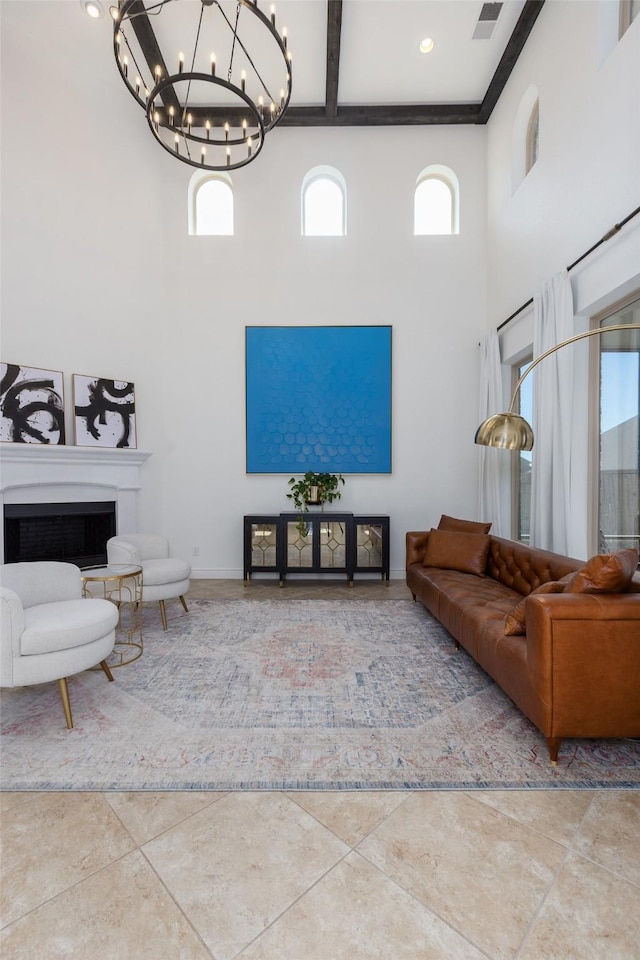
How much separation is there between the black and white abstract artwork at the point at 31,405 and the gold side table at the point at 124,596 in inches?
68.2

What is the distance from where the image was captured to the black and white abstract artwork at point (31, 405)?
418 cm

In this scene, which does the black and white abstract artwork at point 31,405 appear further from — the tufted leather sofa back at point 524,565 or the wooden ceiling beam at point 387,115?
the tufted leather sofa back at point 524,565

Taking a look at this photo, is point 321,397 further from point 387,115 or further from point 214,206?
point 387,115

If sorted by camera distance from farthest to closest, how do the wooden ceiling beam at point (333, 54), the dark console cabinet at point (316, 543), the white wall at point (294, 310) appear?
the white wall at point (294, 310)
the dark console cabinet at point (316, 543)
the wooden ceiling beam at point (333, 54)

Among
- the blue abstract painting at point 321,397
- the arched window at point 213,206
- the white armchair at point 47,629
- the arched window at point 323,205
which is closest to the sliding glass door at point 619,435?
the blue abstract painting at point 321,397

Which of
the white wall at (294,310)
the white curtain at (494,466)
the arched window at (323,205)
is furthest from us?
the arched window at (323,205)

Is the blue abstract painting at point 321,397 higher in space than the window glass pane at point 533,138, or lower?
lower

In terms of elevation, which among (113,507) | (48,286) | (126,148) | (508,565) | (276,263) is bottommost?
(508,565)

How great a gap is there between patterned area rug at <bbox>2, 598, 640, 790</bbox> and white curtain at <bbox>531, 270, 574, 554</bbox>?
126 centimetres

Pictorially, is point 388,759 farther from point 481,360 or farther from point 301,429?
point 481,360

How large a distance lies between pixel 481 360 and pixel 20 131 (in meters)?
5.34

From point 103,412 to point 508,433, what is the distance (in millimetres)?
4167

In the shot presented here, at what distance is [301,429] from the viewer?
5.47 meters

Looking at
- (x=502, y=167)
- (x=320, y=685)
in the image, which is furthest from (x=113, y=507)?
(x=502, y=167)
